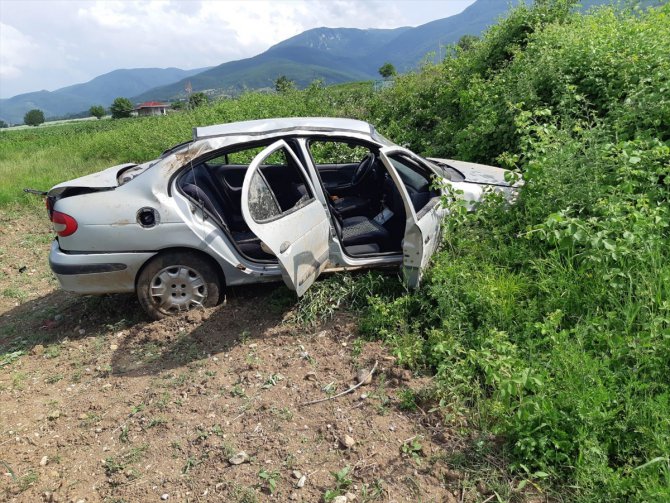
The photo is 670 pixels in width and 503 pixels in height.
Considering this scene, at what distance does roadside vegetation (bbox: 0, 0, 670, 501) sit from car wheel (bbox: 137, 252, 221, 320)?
3.07 ft

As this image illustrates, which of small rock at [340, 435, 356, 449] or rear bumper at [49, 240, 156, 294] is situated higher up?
rear bumper at [49, 240, 156, 294]

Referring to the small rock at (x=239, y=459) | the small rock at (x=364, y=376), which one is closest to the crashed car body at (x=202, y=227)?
the small rock at (x=364, y=376)

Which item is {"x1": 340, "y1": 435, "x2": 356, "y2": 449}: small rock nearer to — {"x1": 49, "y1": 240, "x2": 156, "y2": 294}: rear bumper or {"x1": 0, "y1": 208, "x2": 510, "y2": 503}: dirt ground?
{"x1": 0, "y1": 208, "x2": 510, "y2": 503}: dirt ground

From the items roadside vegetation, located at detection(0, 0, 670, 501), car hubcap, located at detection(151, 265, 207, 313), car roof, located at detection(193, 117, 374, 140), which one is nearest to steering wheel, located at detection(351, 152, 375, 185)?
car roof, located at detection(193, 117, 374, 140)

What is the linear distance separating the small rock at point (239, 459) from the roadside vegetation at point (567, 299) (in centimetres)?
21

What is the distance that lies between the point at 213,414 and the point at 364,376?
109 centimetres

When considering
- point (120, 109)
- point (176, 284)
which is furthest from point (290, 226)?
point (120, 109)

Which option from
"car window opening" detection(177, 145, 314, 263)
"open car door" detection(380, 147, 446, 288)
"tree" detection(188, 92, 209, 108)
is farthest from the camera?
"tree" detection(188, 92, 209, 108)

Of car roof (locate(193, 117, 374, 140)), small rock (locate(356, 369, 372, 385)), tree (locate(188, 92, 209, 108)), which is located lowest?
small rock (locate(356, 369, 372, 385))

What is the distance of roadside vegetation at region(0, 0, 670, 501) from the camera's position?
7.92ft

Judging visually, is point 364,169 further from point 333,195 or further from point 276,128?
point 276,128

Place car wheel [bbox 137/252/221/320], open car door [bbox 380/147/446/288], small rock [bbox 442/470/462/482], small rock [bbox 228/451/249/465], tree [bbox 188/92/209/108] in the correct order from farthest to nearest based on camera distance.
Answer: tree [bbox 188/92/209/108], car wheel [bbox 137/252/221/320], open car door [bbox 380/147/446/288], small rock [bbox 228/451/249/465], small rock [bbox 442/470/462/482]

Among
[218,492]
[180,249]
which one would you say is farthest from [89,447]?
[180,249]

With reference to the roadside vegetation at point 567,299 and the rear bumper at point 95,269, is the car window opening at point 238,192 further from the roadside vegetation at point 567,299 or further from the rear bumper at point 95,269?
the roadside vegetation at point 567,299
